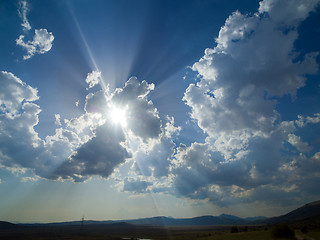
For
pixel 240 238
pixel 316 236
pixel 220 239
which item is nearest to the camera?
pixel 316 236

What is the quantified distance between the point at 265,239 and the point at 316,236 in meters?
12.1

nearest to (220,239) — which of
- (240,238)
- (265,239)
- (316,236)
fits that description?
(240,238)

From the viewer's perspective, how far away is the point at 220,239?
69062 millimetres

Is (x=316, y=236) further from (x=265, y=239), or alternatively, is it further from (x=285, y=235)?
(x=265, y=239)

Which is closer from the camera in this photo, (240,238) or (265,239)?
(265,239)

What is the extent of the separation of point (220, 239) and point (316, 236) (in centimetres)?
2837

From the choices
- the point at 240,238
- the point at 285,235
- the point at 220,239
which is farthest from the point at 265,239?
the point at 220,239

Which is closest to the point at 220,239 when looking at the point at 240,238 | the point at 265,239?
the point at 240,238

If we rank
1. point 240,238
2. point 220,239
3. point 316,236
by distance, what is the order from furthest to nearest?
point 220,239
point 240,238
point 316,236

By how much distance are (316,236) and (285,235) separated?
6.93 metres

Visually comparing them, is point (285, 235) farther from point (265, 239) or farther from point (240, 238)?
point (240, 238)

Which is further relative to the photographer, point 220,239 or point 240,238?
point 220,239

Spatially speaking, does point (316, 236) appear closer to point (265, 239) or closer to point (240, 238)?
point (265, 239)

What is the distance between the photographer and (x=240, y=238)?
2431 inches
